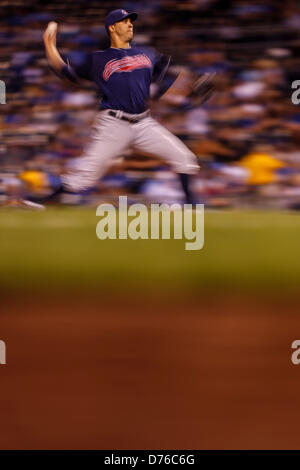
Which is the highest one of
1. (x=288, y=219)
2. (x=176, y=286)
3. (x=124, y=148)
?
(x=124, y=148)

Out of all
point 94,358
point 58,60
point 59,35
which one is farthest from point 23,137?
point 94,358

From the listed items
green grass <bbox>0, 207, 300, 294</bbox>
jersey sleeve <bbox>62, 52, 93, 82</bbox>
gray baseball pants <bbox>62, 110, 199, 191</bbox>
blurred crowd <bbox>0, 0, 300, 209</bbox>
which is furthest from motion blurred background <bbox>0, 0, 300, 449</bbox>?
blurred crowd <bbox>0, 0, 300, 209</bbox>

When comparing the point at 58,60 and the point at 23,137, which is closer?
the point at 58,60

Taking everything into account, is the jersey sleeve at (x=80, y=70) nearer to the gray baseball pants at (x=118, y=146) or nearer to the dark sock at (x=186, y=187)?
the gray baseball pants at (x=118, y=146)

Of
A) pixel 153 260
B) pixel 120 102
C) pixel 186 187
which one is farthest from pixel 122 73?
pixel 153 260

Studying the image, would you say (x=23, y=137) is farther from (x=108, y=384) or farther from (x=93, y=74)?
(x=108, y=384)

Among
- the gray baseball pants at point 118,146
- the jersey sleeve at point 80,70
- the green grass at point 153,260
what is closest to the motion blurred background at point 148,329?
the green grass at point 153,260
